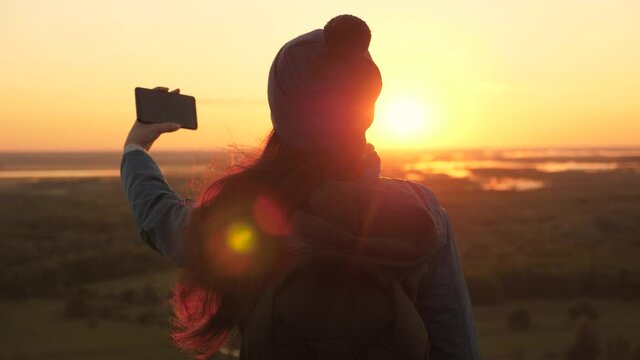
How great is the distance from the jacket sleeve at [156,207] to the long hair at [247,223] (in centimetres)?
4

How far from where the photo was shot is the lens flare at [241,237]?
1434 mm

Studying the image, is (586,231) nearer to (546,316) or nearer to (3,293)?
(546,316)

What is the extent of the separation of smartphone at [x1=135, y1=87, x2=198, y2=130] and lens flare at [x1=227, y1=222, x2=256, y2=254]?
414mm

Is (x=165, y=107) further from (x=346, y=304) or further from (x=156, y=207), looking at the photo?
(x=346, y=304)

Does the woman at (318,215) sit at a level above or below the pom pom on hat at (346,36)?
below

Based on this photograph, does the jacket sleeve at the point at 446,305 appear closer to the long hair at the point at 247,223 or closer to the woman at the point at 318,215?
the woman at the point at 318,215

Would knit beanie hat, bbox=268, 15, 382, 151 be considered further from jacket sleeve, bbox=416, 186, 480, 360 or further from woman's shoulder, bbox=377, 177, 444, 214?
jacket sleeve, bbox=416, 186, 480, 360

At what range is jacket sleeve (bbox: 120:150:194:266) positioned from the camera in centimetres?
153

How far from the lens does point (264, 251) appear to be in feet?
4.67

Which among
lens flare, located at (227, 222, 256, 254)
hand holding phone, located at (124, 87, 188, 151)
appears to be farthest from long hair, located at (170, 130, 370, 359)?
hand holding phone, located at (124, 87, 188, 151)

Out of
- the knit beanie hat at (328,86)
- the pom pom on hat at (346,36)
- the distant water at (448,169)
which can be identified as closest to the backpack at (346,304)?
the knit beanie hat at (328,86)

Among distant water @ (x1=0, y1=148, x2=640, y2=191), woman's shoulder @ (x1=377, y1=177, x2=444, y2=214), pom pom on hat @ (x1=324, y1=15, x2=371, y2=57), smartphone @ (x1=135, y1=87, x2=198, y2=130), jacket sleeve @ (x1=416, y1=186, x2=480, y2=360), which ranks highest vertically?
pom pom on hat @ (x1=324, y1=15, x2=371, y2=57)

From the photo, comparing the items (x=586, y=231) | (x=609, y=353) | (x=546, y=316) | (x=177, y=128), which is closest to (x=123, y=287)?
(x=546, y=316)

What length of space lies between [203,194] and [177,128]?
0.32m
